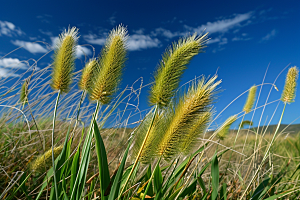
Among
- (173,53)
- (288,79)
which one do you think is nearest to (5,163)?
(173,53)

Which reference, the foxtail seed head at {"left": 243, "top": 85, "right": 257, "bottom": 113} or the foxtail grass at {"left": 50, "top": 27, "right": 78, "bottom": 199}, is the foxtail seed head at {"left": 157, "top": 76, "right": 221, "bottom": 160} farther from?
the foxtail seed head at {"left": 243, "top": 85, "right": 257, "bottom": 113}

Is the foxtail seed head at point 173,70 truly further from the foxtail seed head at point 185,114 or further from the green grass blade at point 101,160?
the green grass blade at point 101,160

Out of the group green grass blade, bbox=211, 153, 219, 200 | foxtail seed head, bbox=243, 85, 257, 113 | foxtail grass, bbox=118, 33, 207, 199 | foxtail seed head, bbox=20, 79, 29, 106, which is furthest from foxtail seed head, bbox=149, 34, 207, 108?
foxtail seed head, bbox=243, 85, 257, 113

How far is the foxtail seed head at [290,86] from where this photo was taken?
219 centimetres

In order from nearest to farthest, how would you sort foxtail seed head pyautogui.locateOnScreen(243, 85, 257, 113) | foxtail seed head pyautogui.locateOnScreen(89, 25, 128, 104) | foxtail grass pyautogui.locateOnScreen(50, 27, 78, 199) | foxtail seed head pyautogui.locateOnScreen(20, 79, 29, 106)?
foxtail seed head pyautogui.locateOnScreen(89, 25, 128, 104) < foxtail grass pyautogui.locateOnScreen(50, 27, 78, 199) < foxtail seed head pyautogui.locateOnScreen(20, 79, 29, 106) < foxtail seed head pyautogui.locateOnScreen(243, 85, 257, 113)

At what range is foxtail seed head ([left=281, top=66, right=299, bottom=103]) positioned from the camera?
219 cm

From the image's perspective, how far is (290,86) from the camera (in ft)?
7.26

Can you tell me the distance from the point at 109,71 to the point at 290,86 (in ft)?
6.23

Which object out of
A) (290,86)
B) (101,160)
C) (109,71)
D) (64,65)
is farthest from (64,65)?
(290,86)

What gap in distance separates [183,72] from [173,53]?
0.14 metres

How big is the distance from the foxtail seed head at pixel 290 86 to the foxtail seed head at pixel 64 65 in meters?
2.12

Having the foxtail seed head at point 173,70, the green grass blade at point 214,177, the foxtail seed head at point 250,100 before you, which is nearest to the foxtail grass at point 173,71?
the foxtail seed head at point 173,70

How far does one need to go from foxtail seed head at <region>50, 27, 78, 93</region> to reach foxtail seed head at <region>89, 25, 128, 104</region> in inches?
14.9

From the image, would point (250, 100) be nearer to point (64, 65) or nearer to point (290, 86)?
point (290, 86)
